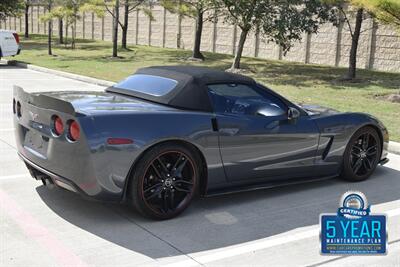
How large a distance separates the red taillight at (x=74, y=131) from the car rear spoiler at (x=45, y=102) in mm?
89

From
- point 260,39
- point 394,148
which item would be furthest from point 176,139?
point 260,39

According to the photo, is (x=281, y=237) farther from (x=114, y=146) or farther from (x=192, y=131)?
(x=114, y=146)

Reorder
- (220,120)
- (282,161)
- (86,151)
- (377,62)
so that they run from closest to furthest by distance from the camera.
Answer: (86,151), (220,120), (282,161), (377,62)

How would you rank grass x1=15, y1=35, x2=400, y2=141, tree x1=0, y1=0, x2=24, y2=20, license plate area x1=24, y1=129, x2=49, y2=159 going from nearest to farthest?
license plate area x1=24, y1=129, x2=49, y2=159 < grass x1=15, y1=35, x2=400, y2=141 < tree x1=0, y1=0, x2=24, y2=20

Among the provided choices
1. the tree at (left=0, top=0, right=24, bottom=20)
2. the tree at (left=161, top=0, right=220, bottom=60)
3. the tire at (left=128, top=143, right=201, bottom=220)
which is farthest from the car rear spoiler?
the tree at (left=0, top=0, right=24, bottom=20)

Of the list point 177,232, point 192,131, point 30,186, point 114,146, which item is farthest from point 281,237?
point 30,186

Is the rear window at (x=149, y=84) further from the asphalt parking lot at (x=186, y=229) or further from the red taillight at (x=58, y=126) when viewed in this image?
the asphalt parking lot at (x=186, y=229)

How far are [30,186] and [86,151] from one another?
161 cm

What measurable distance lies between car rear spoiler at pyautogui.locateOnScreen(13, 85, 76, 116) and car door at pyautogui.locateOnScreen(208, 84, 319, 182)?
139 cm

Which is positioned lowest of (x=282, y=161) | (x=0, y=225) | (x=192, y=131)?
(x=0, y=225)

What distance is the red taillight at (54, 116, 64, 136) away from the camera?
181 inches

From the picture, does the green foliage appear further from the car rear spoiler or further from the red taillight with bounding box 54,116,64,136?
the red taillight with bounding box 54,116,64,136

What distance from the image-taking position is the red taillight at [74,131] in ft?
14.5

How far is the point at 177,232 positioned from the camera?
457cm
